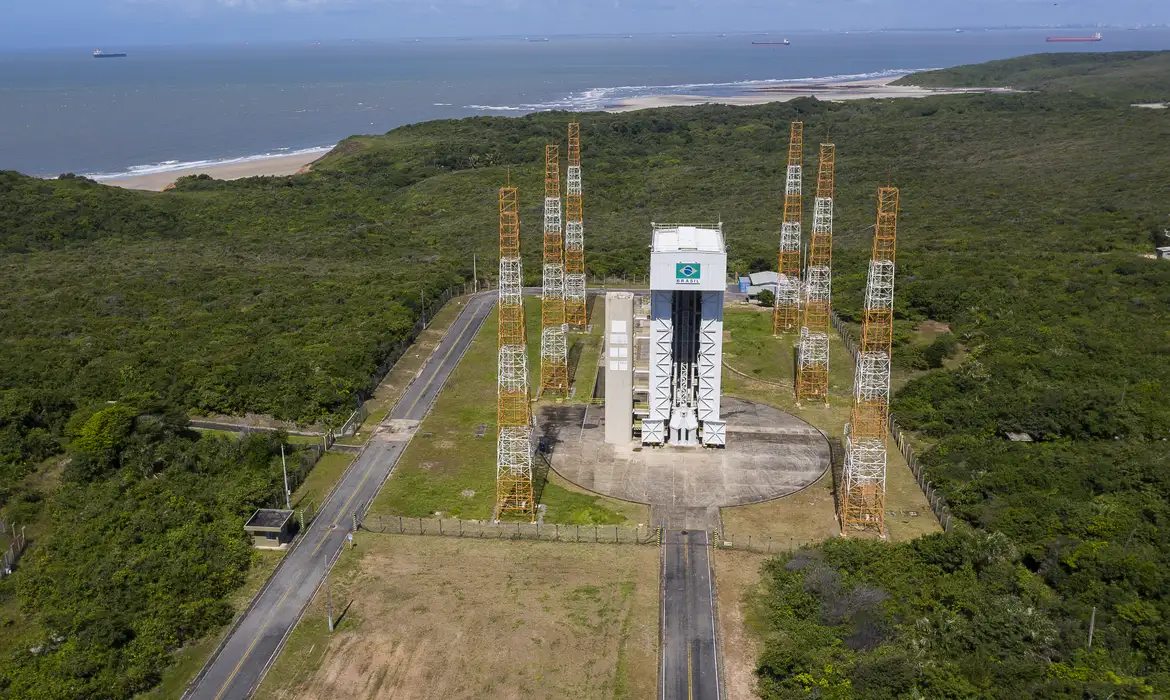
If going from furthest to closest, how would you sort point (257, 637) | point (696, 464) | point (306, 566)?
1. point (696, 464)
2. point (306, 566)
3. point (257, 637)

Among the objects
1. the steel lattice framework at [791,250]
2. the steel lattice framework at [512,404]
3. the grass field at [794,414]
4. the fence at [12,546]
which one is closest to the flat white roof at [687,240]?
the steel lattice framework at [512,404]

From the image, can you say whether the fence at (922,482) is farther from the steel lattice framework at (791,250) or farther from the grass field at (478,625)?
the steel lattice framework at (791,250)

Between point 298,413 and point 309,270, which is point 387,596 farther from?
point 309,270

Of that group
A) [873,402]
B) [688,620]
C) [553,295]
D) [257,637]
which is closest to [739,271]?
[553,295]

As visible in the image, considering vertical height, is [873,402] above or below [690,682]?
above

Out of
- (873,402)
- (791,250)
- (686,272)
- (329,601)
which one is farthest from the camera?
(791,250)

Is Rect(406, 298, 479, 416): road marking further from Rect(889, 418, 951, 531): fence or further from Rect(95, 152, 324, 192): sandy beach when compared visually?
Rect(95, 152, 324, 192): sandy beach

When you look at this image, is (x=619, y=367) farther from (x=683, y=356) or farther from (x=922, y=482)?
(x=922, y=482)

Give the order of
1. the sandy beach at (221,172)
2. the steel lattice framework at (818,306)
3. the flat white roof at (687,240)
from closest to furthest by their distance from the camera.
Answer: the flat white roof at (687,240) → the steel lattice framework at (818,306) → the sandy beach at (221,172)
